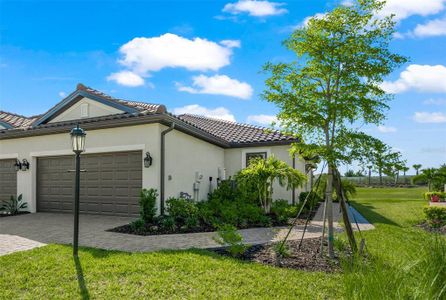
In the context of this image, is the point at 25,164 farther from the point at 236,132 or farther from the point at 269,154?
the point at 269,154

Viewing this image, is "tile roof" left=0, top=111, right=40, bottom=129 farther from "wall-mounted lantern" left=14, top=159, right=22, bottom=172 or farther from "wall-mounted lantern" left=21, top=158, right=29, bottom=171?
"wall-mounted lantern" left=21, top=158, right=29, bottom=171

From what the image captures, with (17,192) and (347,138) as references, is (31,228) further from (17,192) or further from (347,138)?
(347,138)

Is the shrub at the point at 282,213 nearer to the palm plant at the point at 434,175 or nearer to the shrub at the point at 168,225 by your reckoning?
the shrub at the point at 168,225

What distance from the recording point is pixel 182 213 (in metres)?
9.80

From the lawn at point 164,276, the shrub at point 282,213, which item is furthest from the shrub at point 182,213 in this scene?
the lawn at point 164,276

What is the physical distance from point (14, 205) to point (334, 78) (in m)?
13.4

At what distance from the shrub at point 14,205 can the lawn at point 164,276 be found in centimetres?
824

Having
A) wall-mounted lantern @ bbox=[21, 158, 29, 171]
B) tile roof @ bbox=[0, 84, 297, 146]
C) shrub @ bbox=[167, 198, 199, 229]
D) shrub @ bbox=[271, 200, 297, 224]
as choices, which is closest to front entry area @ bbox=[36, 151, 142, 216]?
wall-mounted lantern @ bbox=[21, 158, 29, 171]

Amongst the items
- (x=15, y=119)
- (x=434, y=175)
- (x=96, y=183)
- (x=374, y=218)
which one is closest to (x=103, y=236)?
(x=96, y=183)

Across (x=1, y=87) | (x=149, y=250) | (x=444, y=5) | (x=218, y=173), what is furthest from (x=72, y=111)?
(x=444, y=5)

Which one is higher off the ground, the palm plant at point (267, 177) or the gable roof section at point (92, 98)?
the gable roof section at point (92, 98)

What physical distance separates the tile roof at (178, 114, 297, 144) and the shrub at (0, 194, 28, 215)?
298 inches

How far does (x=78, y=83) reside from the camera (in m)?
13.4

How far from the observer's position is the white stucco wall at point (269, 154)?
15055mm
